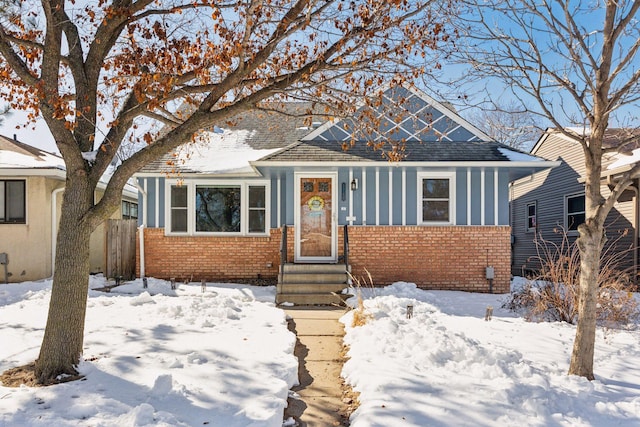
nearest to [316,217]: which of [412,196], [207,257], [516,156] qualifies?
[412,196]

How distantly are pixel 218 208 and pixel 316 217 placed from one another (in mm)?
2773

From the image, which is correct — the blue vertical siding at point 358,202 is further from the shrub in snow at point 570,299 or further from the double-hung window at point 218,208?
the shrub in snow at point 570,299

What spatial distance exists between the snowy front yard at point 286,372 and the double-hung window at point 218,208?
412 cm

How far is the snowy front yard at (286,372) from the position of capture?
3.54 meters

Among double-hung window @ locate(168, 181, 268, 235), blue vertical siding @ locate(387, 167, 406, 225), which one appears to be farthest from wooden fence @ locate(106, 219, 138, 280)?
blue vertical siding @ locate(387, 167, 406, 225)

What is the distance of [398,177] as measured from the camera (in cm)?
1059

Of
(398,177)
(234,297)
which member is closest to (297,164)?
(398,177)

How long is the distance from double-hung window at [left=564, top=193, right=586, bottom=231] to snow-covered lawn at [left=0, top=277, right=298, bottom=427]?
1155 cm

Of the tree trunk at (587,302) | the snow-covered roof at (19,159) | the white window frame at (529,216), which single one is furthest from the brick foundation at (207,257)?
the white window frame at (529,216)

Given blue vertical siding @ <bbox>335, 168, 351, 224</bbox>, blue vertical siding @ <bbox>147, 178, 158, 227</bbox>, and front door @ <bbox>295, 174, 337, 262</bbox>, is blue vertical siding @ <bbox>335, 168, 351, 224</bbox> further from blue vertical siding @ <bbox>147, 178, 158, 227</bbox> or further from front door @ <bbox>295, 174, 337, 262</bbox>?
blue vertical siding @ <bbox>147, 178, 158, 227</bbox>

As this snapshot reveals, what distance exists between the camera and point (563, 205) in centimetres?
1505

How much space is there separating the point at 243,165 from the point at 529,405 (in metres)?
8.90

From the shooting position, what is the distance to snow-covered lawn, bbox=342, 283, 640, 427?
3.60 m

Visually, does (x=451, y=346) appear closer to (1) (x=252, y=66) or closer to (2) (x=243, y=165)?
(1) (x=252, y=66)
